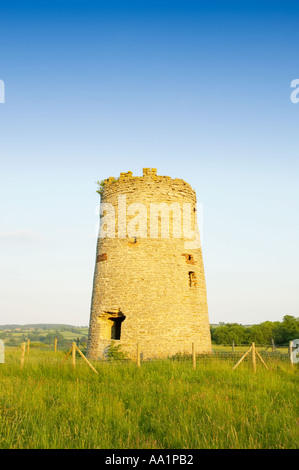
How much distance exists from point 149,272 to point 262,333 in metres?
27.3

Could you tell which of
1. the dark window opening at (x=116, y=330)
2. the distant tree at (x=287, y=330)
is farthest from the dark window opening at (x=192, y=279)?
the distant tree at (x=287, y=330)

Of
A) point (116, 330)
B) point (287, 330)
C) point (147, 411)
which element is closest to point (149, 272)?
point (116, 330)

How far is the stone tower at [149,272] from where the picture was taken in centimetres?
1404

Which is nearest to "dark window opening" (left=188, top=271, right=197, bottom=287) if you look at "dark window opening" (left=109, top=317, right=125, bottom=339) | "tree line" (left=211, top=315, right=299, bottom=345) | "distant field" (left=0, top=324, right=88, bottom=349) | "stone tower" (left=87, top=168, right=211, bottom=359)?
"stone tower" (left=87, top=168, right=211, bottom=359)

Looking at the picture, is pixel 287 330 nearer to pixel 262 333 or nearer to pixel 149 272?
pixel 262 333

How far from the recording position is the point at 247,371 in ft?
33.9

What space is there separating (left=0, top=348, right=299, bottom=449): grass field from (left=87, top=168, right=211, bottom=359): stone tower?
13.9 feet

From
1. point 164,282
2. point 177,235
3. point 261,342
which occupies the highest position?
point 177,235

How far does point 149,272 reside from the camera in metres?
14.5

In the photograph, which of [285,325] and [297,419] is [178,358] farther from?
[285,325]

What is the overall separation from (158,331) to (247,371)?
175 inches

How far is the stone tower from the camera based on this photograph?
1404 cm
